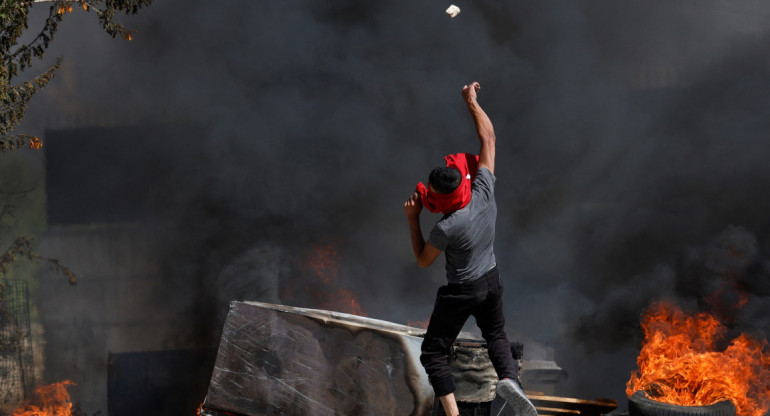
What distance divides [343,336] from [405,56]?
Answer: 4.41 metres

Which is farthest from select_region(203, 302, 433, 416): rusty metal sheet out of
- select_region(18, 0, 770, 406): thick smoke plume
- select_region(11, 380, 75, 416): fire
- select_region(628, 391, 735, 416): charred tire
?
select_region(11, 380, 75, 416): fire

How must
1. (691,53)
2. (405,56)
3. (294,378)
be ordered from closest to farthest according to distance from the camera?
(294,378) < (691,53) < (405,56)

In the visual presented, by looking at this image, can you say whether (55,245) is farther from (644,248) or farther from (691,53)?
(691,53)

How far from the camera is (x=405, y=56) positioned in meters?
8.39

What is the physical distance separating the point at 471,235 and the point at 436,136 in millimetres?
4618

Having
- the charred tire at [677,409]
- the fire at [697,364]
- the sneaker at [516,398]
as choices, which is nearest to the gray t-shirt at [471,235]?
the sneaker at [516,398]

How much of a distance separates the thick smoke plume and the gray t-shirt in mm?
4281

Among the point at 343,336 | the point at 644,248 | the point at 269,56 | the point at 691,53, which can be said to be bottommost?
the point at 343,336

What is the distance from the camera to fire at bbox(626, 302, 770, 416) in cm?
582

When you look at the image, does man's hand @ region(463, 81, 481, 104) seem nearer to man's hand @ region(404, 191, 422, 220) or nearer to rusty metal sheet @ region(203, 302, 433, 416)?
man's hand @ region(404, 191, 422, 220)

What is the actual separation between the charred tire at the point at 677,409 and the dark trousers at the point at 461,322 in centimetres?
171

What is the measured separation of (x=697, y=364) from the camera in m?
5.93

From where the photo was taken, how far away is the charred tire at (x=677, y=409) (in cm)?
506


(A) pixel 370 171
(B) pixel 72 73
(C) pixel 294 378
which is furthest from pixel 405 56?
(C) pixel 294 378
